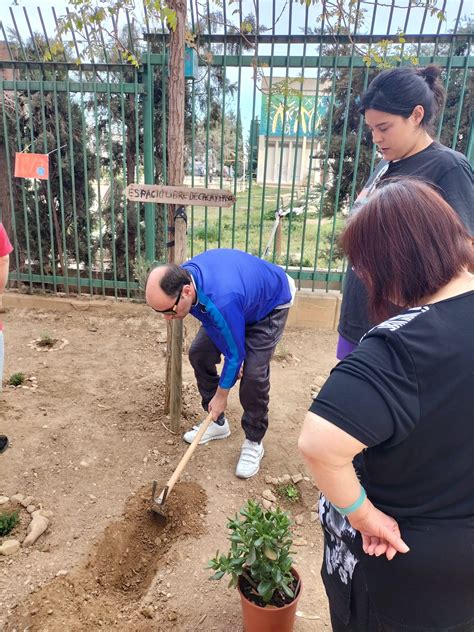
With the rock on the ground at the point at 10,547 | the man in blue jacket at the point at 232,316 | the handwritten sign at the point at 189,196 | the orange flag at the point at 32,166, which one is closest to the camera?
the rock on the ground at the point at 10,547

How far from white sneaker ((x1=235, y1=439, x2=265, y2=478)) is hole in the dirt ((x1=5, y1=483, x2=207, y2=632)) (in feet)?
0.96

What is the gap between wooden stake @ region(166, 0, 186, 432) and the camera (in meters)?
2.77

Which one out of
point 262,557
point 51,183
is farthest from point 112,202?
point 262,557

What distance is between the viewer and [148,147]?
16.3 feet

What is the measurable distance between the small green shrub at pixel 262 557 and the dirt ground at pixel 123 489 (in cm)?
40

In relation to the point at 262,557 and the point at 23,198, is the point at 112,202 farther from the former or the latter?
the point at 262,557

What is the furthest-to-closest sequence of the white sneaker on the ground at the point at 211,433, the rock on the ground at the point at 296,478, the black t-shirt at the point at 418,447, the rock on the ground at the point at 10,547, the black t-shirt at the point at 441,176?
the white sneaker on the ground at the point at 211,433, the rock on the ground at the point at 296,478, the rock on the ground at the point at 10,547, the black t-shirt at the point at 441,176, the black t-shirt at the point at 418,447

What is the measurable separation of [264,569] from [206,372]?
1.50 metres

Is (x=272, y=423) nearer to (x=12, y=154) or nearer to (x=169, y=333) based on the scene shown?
(x=169, y=333)

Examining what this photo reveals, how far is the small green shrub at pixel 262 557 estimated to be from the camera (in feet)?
5.88

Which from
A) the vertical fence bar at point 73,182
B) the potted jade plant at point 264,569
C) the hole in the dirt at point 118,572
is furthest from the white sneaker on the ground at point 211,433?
the vertical fence bar at point 73,182

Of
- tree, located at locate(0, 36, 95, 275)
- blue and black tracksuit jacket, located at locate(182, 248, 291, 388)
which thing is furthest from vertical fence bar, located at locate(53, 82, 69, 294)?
blue and black tracksuit jacket, located at locate(182, 248, 291, 388)

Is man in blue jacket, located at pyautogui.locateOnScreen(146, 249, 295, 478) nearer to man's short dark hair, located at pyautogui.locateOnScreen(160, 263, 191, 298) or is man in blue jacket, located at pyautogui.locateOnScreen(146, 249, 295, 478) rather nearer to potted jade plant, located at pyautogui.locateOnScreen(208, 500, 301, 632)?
man's short dark hair, located at pyautogui.locateOnScreen(160, 263, 191, 298)

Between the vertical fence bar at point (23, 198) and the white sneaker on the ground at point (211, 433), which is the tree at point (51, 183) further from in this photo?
the white sneaker on the ground at point (211, 433)
